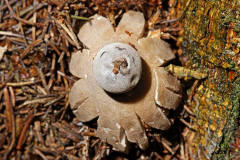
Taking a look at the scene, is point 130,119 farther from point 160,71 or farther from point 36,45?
point 36,45

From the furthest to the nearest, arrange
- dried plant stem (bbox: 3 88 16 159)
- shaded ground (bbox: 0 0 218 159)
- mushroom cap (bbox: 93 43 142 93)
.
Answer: dried plant stem (bbox: 3 88 16 159), shaded ground (bbox: 0 0 218 159), mushroom cap (bbox: 93 43 142 93)

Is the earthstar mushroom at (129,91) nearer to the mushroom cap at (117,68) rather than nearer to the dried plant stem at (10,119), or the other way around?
the mushroom cap at (117,68)

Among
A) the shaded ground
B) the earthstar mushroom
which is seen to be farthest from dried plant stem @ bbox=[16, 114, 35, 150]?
the earthstar mushroom

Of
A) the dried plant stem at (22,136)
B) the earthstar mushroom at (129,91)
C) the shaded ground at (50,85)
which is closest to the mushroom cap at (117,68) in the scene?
the earthstar mushroom at (129,91)

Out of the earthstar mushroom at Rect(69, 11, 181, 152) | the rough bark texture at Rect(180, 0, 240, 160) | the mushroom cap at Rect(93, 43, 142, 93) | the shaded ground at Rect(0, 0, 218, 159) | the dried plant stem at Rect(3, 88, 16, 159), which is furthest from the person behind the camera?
the dried plant stem at Rect(3, 88, 16, 159)

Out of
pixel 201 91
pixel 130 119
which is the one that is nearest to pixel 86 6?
pixel 130 119

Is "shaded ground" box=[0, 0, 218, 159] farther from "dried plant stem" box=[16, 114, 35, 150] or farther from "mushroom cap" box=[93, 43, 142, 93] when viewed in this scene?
"mushroom cap" box=[93, 43, 142, 93]

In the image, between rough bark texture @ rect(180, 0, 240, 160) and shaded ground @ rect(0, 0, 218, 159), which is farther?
shaded ground @ rect(0, 0, 218, 159)
